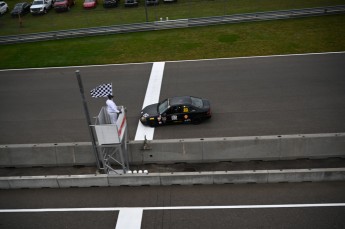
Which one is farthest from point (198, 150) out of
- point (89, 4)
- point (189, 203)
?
point (89, 4)

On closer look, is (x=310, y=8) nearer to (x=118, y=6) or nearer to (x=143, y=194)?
(x=118, y=6)

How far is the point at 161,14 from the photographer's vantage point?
36.6 meters

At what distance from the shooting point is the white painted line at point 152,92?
16891 mm

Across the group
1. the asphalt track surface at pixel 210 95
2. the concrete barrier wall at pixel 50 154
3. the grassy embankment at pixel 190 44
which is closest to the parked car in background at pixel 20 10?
the grassy embankment at pixel 190 44

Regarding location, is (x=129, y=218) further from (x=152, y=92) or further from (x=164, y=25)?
(x=164, y=25)

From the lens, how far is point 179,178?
12961mm

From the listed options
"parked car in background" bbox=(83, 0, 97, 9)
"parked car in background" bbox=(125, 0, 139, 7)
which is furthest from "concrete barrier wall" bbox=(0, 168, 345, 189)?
"parked car in background" bbox=(83, 0, 97, 9)

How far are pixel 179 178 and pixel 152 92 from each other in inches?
362

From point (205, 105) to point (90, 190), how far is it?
7348mm

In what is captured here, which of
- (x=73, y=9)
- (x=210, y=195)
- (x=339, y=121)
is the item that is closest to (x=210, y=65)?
(x=339, y=121)

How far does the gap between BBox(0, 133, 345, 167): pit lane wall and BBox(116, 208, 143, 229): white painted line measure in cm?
280

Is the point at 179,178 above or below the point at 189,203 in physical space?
above

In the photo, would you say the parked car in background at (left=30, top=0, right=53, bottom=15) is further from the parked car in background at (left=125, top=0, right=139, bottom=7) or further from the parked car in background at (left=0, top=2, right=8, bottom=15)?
the parked car in background at (left=125, top=0, right=139, bottom=7)

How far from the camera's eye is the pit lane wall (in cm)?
1384
